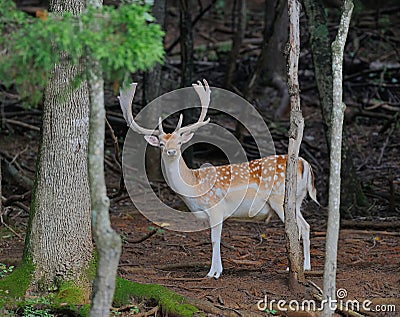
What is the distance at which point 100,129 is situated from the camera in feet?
14.1

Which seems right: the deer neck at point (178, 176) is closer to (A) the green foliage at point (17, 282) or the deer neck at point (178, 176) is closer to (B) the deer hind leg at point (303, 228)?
(B) the deer hind leg at point (303, 228)

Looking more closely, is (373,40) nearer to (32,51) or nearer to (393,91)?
(393,91)

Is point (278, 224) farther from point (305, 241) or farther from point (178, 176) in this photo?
point (178, 176)

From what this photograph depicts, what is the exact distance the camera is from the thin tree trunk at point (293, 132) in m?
6.07

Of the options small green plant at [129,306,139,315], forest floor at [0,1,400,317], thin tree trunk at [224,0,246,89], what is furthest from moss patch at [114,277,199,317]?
thin tree trunk at [224,0,246,89]

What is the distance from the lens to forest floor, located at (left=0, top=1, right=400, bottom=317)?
6.54 m

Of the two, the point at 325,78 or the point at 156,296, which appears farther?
the point at 325,78

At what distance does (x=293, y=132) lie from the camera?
6094 mm

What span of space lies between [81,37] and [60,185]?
2204 millimetres

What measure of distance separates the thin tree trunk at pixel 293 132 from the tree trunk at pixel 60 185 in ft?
5.61

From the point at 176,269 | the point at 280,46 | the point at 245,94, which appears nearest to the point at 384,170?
the point at 245,94

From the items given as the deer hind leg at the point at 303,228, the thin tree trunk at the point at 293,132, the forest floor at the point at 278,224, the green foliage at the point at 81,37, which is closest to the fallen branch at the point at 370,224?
the forest floor at the point at 278,224

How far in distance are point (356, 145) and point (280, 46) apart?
300 centimetres

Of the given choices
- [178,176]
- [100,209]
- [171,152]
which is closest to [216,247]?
[178,176]
